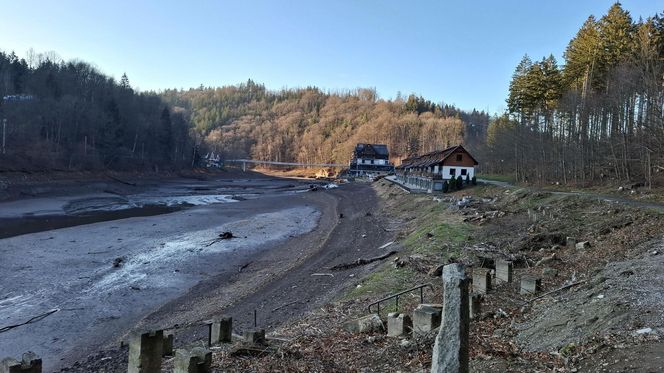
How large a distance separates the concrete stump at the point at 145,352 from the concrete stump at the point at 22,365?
1.46 m

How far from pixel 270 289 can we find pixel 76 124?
8259 cm

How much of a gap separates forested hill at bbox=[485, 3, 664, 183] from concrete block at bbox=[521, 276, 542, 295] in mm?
20547

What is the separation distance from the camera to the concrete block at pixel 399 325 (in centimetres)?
912

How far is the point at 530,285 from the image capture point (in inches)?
453

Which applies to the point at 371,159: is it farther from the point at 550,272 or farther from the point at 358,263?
the point at 550,272

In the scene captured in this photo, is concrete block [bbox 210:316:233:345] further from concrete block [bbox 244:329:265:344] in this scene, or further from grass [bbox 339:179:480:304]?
grass [bbox 339:179:480:304]

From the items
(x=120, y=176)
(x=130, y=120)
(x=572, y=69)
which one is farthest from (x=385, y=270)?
(x=130, y=120)

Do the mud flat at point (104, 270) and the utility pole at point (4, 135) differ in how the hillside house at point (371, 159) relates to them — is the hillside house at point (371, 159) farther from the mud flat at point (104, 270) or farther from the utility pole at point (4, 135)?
the mud flat at point (104, 270)

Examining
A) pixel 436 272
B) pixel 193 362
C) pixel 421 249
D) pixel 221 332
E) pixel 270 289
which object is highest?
pixel 193 362

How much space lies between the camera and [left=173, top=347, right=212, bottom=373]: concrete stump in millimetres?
6859

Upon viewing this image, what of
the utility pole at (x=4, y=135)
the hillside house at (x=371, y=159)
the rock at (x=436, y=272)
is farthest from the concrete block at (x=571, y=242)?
the hillside house at (x=371, y=159)

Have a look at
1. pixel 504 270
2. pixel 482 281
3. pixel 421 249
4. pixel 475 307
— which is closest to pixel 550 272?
pixel 504 270

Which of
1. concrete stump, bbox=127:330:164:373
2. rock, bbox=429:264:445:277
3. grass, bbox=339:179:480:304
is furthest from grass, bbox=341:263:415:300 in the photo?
concrete stump, bbox=127:330:164:373

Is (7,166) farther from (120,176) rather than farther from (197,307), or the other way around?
(197,307)
